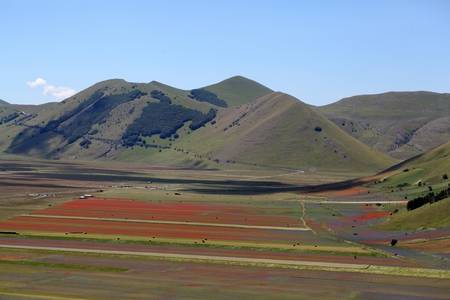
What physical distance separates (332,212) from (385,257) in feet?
209

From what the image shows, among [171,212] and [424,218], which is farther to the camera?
[171,212]

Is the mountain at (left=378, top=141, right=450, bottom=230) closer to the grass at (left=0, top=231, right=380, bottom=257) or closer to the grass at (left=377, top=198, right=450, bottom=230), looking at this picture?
the grass at (left=377, top=198, right=450, bottom=230)

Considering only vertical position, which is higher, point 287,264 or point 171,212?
point 171,212

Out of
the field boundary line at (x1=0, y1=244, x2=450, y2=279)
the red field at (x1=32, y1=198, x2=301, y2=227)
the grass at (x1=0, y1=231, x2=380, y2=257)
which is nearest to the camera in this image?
the field boundary line at (x1=0, y1=244, x2=450, y2=279)

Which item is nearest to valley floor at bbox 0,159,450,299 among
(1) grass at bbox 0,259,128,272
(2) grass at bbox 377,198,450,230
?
(1) grass at bbox 0,259,128,272

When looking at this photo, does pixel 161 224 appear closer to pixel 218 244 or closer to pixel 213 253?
pixel 218 244

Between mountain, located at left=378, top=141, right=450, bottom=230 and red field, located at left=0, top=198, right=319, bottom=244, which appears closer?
red field, located at left=0, top=198, right=319, bottom=244

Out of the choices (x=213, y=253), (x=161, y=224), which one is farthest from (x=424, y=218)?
(x=161, y=224)

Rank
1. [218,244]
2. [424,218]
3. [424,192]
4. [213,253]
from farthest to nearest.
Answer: [424,192] < [424,218] < [218,244] < [213,253]

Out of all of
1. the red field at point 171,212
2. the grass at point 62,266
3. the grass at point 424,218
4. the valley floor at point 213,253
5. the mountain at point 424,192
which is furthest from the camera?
the red field at point 171,212

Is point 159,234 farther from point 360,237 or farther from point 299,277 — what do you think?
point 299,277

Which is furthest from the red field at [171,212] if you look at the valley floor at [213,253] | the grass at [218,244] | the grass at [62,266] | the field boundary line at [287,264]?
the grass at [62,266]

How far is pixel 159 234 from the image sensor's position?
10231 centimetres

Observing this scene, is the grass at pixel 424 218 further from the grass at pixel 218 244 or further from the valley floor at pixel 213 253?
the grass at pixel 218 244
